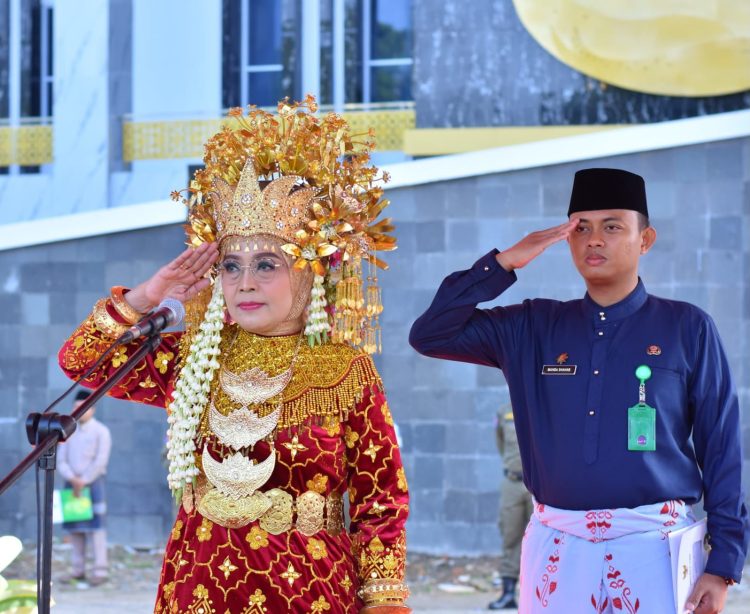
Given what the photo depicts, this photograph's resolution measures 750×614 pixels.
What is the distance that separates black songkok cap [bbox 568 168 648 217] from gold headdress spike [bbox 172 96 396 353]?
530 mm

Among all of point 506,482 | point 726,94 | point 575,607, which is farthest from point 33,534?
point 575,607

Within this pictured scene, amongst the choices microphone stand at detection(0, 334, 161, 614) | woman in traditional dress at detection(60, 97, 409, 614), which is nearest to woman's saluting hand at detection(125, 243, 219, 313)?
woman in traditional dress at detection(60, 97, 409, 614)

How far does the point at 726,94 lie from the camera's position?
28.5 ft

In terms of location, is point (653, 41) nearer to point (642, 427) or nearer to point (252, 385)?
point (642, 427)

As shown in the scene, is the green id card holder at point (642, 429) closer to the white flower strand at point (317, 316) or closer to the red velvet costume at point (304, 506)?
the red velvet costume at point (304, 506)

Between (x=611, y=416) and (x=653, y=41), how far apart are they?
626 centimetres

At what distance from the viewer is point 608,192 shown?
3.13 m

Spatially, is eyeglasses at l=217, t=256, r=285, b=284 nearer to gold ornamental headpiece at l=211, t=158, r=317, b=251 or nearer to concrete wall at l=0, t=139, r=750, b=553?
gold ornamental headpiece at l=211, t=158, r=317, b=251

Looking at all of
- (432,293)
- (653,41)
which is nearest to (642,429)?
(432,293)

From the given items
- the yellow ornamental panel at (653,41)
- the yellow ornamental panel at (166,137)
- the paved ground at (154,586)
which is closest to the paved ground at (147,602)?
the paved ground at (154,586)

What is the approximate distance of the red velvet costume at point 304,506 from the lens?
9.62 ft

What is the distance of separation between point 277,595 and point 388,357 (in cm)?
549

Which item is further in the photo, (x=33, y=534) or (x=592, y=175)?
(x=33, y=534)

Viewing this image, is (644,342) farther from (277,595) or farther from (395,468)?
(277,595)
